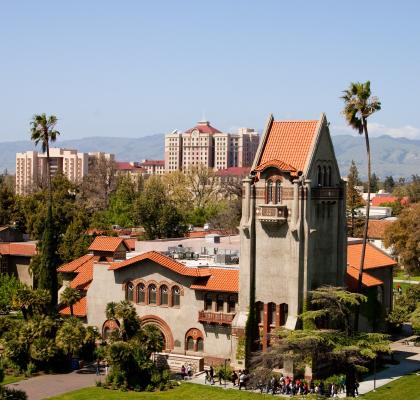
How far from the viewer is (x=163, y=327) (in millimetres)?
62625

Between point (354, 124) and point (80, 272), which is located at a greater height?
point (354, 124)

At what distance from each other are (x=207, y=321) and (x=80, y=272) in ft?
52.8

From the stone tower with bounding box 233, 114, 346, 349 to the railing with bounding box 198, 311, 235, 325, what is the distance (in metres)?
1.47

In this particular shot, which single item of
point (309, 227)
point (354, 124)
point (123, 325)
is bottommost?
point (123, 325)

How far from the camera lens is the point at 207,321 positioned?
59.8m

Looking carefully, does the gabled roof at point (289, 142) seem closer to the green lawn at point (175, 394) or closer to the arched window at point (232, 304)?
the arched window at point (232, 304)

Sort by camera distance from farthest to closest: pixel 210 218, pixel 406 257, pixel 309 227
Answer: pixel 210 218
pixel 406 257
pixel 309 227

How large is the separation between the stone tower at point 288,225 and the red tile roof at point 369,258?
8.68 metres

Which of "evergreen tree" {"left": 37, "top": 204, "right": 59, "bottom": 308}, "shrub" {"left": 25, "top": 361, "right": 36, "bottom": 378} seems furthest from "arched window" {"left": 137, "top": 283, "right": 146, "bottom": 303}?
"evergreen tree" {"left": 37, "top": 204, "right": 59, "bottom": 308}

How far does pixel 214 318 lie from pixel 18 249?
3757 cm

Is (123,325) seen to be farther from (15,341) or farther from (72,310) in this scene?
(72,310)

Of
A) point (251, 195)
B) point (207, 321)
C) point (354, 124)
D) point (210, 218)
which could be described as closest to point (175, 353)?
point (207, 321)

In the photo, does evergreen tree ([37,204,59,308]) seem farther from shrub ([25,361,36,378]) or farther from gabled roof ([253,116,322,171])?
gabled roof ([253,116,322,171])

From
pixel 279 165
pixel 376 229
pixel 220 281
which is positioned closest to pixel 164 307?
pixel 220 281
